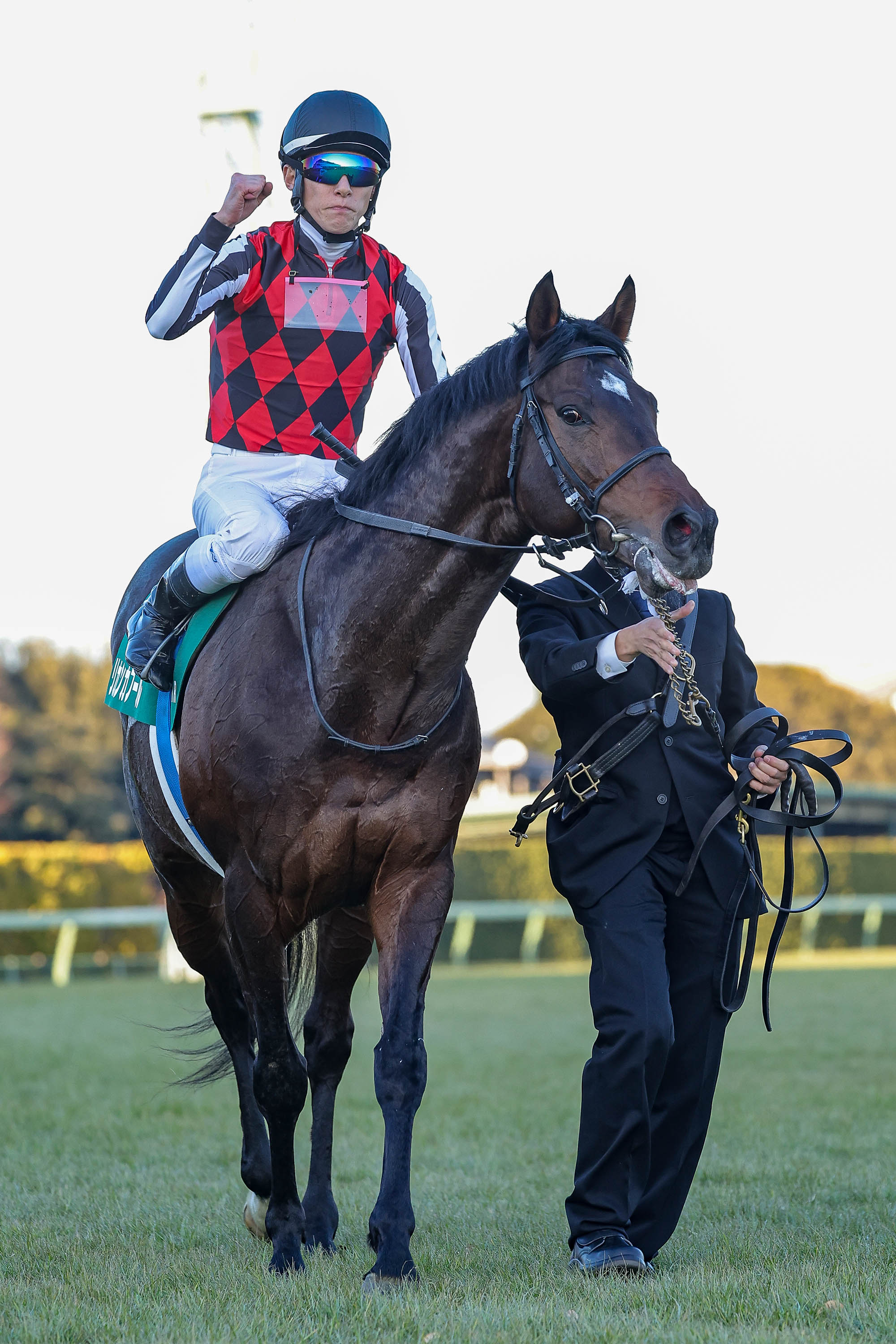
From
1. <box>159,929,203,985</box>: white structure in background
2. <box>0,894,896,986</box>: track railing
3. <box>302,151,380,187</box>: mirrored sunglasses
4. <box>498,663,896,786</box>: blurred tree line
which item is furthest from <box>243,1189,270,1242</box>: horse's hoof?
<box>498,663,896,786</box>: blurred tree line

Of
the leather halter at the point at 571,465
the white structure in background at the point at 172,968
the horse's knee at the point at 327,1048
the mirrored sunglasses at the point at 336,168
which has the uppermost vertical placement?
the mirrored sunglasses at the point at 336,168

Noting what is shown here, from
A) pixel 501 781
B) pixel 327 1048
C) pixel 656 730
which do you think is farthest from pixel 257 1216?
pixel 501 781

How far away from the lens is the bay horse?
10.8ft

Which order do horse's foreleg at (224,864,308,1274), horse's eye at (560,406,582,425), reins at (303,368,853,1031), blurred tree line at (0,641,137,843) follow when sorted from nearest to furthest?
horse's eye at (560,406,582,425) < reins at (303,368,853,1031) < horse's foreleg at (224,864,308,1274) < blurred tree line at (0,641,137,843)

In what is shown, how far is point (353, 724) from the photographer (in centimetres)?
353

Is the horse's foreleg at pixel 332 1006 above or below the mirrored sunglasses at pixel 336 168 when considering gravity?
below

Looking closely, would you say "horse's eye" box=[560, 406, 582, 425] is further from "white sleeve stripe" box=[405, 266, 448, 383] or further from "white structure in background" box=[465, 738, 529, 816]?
"white structure in background" box=[465, 738, 529, 816]

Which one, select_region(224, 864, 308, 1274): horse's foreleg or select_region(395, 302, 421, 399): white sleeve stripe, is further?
select_region(395, 302, 421, 399): white sleeve stripe

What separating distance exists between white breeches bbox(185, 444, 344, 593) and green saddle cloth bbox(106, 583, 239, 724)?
0.14 feet

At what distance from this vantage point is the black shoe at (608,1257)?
3436mm

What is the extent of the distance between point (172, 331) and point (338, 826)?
135cm

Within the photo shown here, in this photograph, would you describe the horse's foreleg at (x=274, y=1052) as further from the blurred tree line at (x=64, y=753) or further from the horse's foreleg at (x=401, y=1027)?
the blurred tree line at (x=64, y=753)

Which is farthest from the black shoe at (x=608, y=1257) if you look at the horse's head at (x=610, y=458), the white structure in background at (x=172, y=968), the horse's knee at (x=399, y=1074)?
the white structure in background at (x=172, y=968)

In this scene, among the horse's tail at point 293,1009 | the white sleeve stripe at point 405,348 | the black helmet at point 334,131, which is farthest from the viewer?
the horse's tail at point 293,1009
